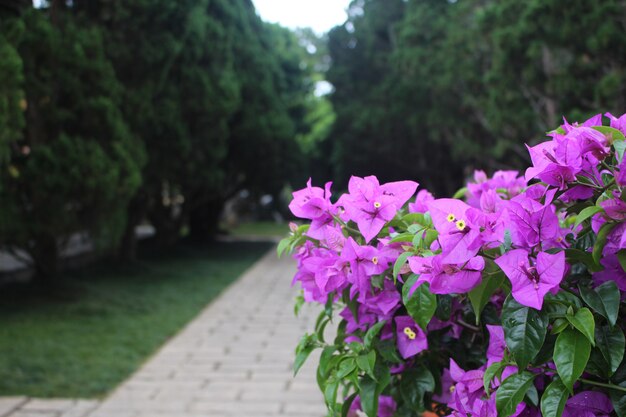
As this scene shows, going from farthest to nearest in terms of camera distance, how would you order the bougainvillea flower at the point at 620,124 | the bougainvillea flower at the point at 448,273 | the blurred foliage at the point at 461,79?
the blurred foliage at the point at 461,79, the bougainvillea flower at the point at 620,124, the bougainvillea flower at the point at 448,273

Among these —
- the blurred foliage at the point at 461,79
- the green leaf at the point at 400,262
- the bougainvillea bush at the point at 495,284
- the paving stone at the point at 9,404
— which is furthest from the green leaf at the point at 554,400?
the blurred foliage at the point at 461,79

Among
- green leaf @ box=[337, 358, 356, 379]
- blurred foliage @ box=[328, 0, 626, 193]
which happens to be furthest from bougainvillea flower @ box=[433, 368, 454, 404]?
blurred foliage @ box=[328, 0, 626, 193]

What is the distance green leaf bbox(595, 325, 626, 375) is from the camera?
41.5 inches

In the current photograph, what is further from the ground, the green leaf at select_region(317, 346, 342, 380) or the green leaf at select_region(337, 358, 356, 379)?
the green leaf at select_region(337, 358, 356, 379)

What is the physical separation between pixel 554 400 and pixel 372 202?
528mm

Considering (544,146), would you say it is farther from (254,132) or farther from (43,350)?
(254,132)

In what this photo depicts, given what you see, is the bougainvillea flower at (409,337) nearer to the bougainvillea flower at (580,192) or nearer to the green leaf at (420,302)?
the green leaf at (420,302)

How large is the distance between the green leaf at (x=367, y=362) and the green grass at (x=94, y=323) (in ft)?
9.75

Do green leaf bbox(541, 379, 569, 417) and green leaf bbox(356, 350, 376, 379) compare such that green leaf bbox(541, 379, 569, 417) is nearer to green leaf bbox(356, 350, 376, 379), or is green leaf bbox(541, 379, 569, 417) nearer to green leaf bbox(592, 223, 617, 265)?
green leaf bbox(592, 223, 617, 265)

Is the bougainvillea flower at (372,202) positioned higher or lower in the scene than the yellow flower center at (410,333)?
higher

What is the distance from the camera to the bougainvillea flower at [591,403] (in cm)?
113

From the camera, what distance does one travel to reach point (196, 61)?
9.20 m

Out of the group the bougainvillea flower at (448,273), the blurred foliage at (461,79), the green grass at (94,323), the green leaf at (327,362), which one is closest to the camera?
the bougainvillea flower at (448,273)

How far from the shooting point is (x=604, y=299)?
108 cm
